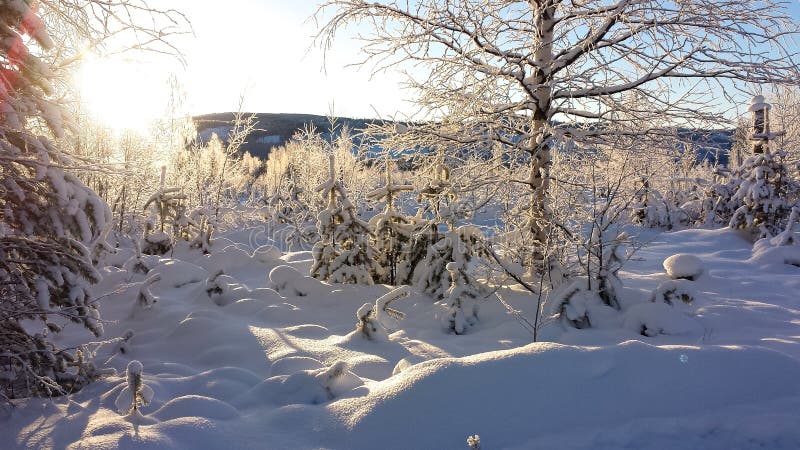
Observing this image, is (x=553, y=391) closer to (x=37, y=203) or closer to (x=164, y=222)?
(x=37, y=203)

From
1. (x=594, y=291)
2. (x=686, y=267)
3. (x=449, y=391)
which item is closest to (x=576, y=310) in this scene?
(x=594, y=291)

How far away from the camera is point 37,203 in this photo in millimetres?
2875

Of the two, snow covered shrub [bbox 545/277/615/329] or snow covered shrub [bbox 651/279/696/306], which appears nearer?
snow covered shrub [bbox 545/277/615/329]

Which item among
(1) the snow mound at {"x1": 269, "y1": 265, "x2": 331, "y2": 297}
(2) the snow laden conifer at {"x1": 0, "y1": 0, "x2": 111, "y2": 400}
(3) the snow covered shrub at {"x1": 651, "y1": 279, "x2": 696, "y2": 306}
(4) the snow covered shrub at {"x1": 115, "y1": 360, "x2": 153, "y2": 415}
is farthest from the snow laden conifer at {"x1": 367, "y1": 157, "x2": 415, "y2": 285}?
(4) the snow covered shrub at {"x1": 115, "y1": 360, "x2": 153, "y2": 415}

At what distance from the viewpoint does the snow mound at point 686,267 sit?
610 centimetres

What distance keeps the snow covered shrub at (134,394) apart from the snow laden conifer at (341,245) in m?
3.42

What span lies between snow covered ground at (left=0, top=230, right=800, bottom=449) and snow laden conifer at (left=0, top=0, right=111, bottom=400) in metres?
0.29

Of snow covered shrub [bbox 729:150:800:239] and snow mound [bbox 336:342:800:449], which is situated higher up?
snow covered shrub [bbox 729:150:800:239]

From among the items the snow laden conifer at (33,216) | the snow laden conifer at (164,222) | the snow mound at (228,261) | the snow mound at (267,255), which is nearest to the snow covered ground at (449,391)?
the snow laden conifer at (33,216)

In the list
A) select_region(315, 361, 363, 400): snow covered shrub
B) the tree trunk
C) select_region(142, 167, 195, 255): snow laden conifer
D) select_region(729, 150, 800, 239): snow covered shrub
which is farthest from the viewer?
select_region(729, 150, 800, 239): snow covered shrub

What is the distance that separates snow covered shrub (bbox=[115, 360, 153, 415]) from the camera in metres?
2.58

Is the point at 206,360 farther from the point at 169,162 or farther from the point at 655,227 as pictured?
the point at 655,227

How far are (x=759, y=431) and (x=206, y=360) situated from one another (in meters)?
3.66

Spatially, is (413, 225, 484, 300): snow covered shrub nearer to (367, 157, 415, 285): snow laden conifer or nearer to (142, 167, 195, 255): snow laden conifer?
(367, 157, 415, 285): snow laden conifer
